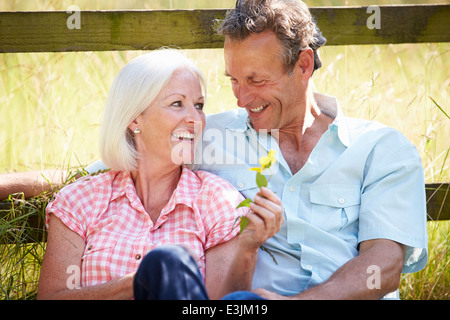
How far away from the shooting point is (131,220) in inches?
93.3

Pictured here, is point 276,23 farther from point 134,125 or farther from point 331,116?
point 134,125

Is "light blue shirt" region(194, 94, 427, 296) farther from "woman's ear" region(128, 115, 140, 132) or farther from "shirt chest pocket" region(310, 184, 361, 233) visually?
"woman's ear" region(128, 115, 140, 132)

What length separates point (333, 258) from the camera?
2.39 metres

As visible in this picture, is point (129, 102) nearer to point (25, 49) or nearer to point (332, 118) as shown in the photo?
point (25, 49)

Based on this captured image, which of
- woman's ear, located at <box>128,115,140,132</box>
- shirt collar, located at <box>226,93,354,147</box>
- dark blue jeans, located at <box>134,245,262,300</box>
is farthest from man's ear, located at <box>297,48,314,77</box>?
dark blue jeans, located at <box>134,245,262,300</box>

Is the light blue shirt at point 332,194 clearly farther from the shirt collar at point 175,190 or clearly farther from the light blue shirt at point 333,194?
the shirt collar at point 175,190

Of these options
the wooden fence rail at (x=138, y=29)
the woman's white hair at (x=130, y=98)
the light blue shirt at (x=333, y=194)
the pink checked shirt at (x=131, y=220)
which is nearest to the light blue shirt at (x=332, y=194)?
the light blue shirt at (x=333, y=194)

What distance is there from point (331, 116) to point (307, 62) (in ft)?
0.88

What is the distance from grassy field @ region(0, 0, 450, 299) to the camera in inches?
126

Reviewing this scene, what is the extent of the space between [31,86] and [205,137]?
148 cm

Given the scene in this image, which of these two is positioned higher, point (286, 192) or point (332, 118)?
point (332, 118)

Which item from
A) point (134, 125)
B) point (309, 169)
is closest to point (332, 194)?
point (309, 169)

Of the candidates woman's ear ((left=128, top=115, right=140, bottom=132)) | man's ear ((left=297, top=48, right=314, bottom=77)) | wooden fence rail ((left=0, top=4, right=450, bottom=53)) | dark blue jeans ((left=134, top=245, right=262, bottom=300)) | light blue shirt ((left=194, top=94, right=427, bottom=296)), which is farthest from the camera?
wooden fence rail ((left=0, top=4, right=450, bottom=53))
